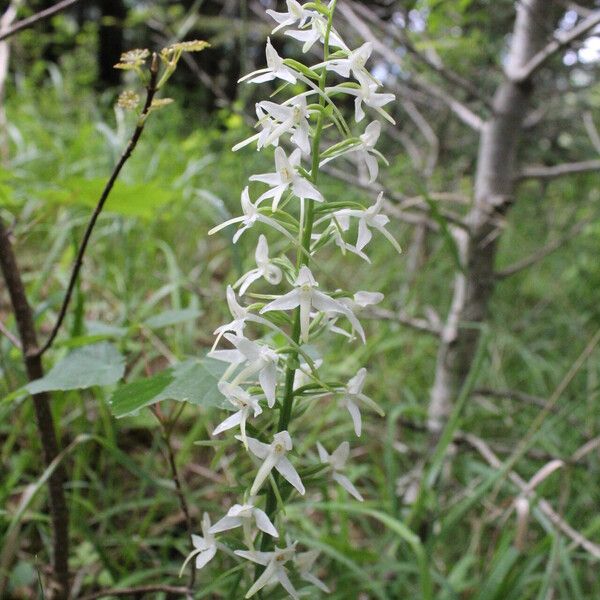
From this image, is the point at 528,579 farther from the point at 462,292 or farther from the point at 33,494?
the point at 33,494

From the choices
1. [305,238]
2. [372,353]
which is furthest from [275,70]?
[372,353]

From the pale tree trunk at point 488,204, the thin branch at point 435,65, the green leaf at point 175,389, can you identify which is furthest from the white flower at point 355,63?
the pale tree trunk at point 488,204

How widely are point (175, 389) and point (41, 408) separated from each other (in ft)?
1.09

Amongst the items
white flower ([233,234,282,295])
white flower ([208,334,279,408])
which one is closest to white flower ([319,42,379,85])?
white flower ([233,234,282,295])

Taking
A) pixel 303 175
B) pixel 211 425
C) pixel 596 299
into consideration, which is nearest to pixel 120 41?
pixel 596 299

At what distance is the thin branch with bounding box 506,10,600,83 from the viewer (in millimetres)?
1349

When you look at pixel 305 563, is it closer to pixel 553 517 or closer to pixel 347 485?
pixel 347 485

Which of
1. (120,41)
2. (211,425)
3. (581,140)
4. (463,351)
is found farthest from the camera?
(120,41)

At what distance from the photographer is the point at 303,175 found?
722 mm

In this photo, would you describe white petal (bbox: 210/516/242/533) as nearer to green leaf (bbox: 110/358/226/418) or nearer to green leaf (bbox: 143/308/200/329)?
green leaf (bbox: 110/358/226/418)

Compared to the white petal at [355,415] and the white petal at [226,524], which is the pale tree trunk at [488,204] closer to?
the white petal at [355,415]

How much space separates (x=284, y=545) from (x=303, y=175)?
1.53ft

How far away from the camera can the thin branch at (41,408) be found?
98 centimetres

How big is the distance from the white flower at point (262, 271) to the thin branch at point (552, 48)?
41.1 inches
